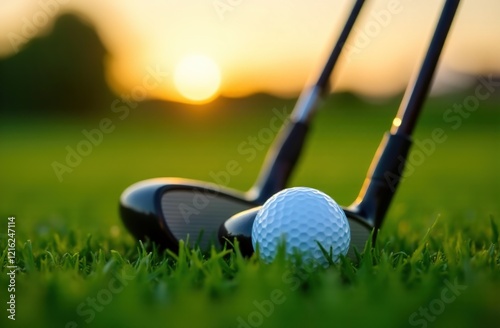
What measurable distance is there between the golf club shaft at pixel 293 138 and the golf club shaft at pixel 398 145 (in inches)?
25.9

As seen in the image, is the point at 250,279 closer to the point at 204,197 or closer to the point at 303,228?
the point at 303,228

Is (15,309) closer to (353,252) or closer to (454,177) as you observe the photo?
(353,252)

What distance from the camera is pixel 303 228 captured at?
2215 millimetres

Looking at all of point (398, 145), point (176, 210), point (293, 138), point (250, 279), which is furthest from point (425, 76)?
point (250, 279)

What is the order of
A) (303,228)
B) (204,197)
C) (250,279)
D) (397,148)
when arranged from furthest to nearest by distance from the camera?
(204,197) → (397,148) → (303,228) → (250,279)

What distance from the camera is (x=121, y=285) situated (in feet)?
6.05

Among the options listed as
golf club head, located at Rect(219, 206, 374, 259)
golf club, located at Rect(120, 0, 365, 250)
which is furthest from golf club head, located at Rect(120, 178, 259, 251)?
golf club head, located at Rect(219, 206, 374, 259)

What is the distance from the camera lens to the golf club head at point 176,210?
277 cm

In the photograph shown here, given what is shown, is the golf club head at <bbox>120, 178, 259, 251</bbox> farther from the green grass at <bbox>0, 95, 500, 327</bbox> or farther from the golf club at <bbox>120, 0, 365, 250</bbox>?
the green grass at <bbox>0, 95, 500, 327</bbox>

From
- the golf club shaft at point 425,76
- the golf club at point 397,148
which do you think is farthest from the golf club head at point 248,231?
the golf club shaft at point 425,76

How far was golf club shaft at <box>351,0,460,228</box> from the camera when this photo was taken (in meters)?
2.71

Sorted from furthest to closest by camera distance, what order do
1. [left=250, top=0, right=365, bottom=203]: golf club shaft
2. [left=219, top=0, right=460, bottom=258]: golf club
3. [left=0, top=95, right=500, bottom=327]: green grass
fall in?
[left=250, top=0, right=365, bottom=203]: golf club shaft
[left=219, top=0, right=460, bottom=258]: golf club
[left=0, top=95, right=500, bottom=327]: green grass

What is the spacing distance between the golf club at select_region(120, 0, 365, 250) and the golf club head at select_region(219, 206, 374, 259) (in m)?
0.31

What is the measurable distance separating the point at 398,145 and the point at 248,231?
87 cm
